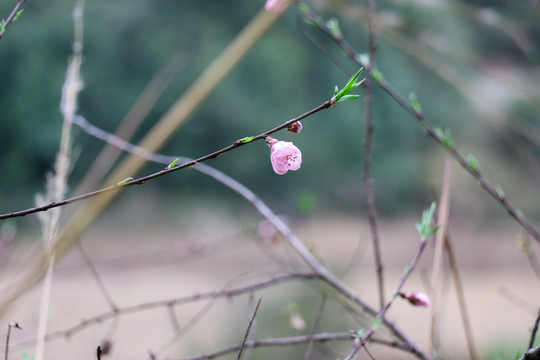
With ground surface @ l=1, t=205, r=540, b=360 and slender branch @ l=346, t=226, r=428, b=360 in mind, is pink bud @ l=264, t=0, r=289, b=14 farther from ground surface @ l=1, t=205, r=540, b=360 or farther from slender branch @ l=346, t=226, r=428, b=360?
ground surface @ l=1, t=205, r=540, b=360

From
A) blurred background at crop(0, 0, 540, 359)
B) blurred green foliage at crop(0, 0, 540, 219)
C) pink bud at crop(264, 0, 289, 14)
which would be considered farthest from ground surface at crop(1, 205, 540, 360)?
pink bud at crop(264, 0, 289, 14)

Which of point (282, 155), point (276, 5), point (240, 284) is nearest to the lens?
point (282, 155)

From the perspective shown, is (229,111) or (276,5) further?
(229,111)

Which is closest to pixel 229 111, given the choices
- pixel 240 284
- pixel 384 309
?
pixel 240 284

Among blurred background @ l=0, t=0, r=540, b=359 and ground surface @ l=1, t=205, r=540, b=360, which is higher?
blurred background @ l=0, t=0, r=540, b=359

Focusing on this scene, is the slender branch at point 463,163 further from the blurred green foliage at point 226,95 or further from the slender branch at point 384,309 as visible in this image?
the blurred green foliage at point 226,95

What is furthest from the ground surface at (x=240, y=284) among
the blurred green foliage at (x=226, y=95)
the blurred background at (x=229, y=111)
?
the blurred green foliage at (x=226, y=95)

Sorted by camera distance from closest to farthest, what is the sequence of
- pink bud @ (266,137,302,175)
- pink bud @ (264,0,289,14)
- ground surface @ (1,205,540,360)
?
pink bud @ (266,137,302,175) → pink bud @ (264,0,289,14) → ground surface @ (1,205,540,360)

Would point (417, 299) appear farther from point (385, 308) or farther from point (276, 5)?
point (276, 5)

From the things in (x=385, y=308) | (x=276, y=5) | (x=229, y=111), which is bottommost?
(x=385, y=308)
